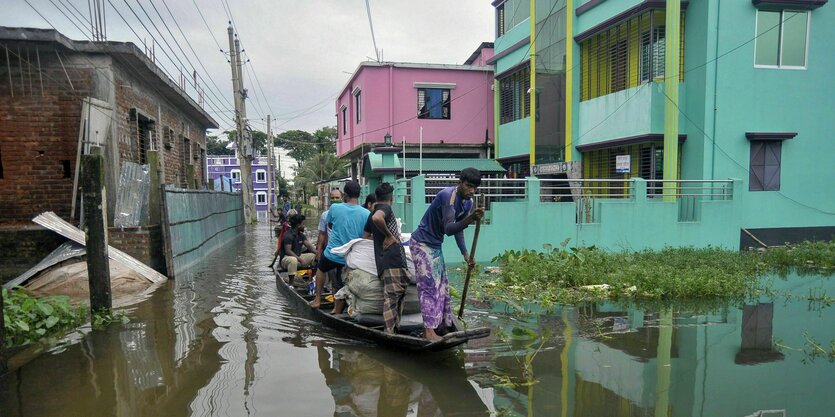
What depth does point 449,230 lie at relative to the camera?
5.29 metres

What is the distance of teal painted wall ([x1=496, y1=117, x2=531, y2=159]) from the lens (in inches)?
825

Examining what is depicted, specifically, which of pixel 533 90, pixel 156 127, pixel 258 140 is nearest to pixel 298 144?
pixel 258 140

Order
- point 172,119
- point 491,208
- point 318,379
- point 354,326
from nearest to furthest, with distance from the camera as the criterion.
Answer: point 318,379 < point 354,326 < point 491,208 < point 172,119

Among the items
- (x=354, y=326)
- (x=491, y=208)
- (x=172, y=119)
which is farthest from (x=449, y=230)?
(x=172, y=119)

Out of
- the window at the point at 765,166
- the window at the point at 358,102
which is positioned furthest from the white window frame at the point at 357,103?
the window at the point at 765,166

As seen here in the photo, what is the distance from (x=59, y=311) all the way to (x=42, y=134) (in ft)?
16.2

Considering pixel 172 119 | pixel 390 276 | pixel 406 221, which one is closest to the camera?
pixel 390 276

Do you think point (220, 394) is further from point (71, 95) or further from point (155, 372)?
point (71, 95)

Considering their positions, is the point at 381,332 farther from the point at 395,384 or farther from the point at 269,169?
the point at 269,169

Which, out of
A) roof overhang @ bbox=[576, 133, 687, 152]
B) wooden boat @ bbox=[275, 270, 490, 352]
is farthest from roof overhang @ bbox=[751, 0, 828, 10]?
wooden boat @ bbox=[275, 270, 490, 352]

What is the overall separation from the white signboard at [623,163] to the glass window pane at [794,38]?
4.67 metres

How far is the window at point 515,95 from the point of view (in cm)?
2122

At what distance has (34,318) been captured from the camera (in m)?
6.56

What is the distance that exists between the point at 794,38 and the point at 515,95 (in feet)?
32.5
